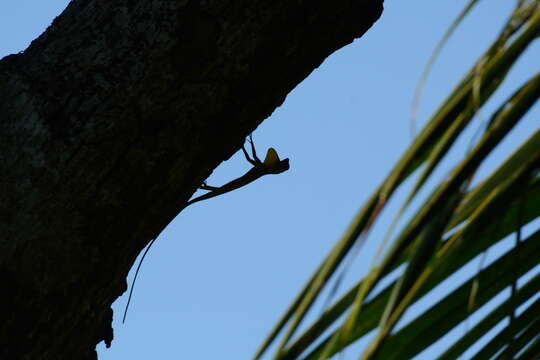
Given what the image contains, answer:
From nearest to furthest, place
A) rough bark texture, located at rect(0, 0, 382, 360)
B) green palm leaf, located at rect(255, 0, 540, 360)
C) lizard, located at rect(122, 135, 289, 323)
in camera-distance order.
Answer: green palm leaf, located at rect(255, 0, 540, 360) → rough bark texture, located at rect(0, 0, 382, 360) → lizard, located at rect(122, 135, 289, 323)

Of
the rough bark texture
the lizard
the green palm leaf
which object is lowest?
the green palm leaf

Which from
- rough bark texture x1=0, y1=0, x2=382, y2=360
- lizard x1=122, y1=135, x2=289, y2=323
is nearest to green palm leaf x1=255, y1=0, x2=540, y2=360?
rough bark texture x1=0, y1=0, x2=382, y2=360

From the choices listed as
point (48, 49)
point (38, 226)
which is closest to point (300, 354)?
point (38, 226)

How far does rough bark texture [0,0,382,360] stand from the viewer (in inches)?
47.9

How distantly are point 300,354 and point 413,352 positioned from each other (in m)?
0.10

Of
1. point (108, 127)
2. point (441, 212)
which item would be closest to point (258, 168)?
point (108, 127)

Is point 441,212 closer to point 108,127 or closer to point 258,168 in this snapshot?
point 108,127

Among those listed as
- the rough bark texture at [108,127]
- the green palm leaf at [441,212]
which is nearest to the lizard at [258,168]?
the rough bark texture at [108,127]

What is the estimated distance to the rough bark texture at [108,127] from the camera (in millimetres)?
1216

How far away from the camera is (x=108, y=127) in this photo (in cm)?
123

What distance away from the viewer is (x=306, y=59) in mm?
1377

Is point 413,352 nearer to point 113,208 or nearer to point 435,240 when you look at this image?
point 435,240

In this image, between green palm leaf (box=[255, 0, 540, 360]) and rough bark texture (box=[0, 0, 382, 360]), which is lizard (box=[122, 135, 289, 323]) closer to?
rough bark texture (box=[0, 0, 382, 360])

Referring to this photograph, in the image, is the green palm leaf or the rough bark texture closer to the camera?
the green palm leaf
